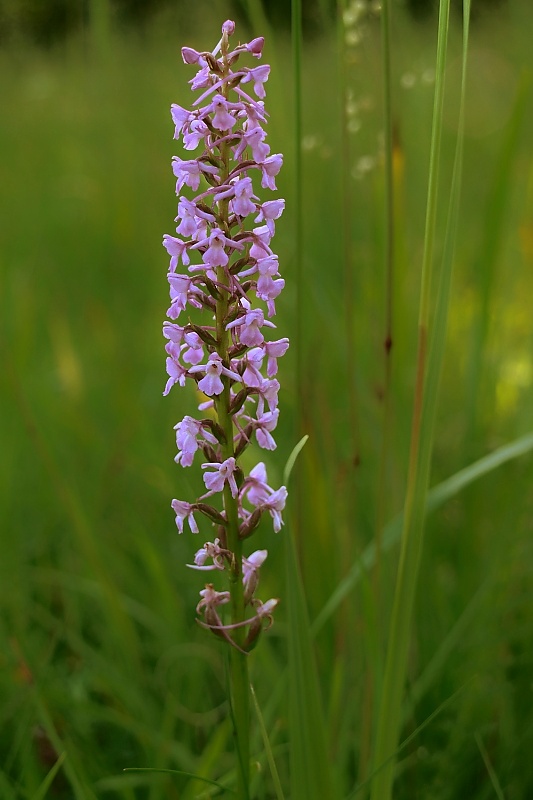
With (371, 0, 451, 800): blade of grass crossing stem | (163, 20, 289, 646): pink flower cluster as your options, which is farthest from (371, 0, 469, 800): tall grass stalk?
(163, 20, 289, 646): pink flower cluster

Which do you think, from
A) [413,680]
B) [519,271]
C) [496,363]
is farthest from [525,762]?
[519,271]

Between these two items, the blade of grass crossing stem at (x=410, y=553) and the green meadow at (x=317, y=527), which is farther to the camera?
the green meadow at (x=317, y=527)

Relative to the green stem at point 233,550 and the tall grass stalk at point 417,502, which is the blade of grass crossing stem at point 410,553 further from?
the green stem at point 233,550

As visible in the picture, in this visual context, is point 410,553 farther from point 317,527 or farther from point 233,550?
point 317,527

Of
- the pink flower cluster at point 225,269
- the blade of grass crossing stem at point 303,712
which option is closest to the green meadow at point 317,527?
the blade of grass crossing stem at point 303,712

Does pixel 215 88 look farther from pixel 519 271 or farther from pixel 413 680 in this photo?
pixel 519 271

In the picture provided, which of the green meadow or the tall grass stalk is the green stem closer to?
the green meadow

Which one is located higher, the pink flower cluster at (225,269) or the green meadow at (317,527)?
the pink flower cluster at (225,269)

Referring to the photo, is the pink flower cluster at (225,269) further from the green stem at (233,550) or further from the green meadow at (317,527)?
the green meadow at (317,527)
